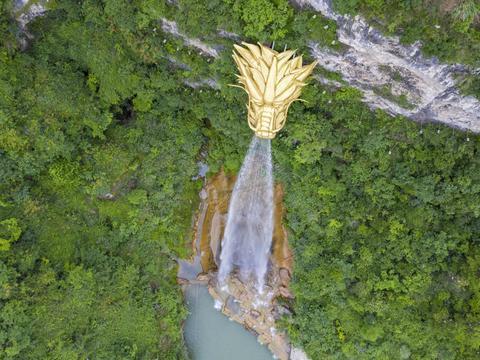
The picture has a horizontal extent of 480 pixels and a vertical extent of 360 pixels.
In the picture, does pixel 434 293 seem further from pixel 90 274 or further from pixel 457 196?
pixel 90 274

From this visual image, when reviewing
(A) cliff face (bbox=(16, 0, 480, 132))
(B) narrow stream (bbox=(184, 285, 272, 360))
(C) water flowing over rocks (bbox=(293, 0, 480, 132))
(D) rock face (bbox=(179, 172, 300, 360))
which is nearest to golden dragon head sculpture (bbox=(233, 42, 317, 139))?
(A) cliff face (bbox=(16, 0, 480, 132))

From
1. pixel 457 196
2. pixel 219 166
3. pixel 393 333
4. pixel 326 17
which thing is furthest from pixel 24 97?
pixel 393 333

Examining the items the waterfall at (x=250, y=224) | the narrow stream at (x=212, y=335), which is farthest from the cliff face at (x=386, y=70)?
the narrow stream at (x=212, y=335)

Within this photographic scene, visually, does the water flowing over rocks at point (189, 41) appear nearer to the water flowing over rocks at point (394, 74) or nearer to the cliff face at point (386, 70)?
the cliff face at point (386, 70)

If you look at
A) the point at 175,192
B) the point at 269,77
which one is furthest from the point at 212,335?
the point at 269,77

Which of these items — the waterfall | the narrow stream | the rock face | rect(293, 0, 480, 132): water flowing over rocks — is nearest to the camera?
rect(293, 0, 480, 132): water flowing over rocks

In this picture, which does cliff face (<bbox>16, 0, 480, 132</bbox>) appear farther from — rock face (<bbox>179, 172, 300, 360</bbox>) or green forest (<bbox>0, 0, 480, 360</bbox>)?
rock face (<bbox>179, 172, 300, 360</bbox>)

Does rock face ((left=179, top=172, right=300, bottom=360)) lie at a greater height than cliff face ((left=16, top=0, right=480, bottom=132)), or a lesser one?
lesser
